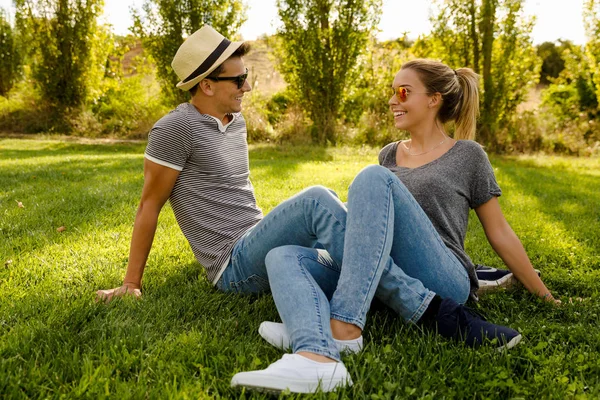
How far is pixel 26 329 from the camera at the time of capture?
7.23 ft

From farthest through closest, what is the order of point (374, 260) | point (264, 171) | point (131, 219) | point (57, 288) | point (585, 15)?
1. point (585, 15)
2. point (264, 171)
3. point (131, 219)
4. point (57, 288)
5. point (374, 260)

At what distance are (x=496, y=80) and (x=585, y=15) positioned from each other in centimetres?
270

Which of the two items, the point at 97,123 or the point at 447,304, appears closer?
the point at 447,304

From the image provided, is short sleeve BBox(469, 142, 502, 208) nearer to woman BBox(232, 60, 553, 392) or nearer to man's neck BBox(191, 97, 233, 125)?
woman BBox(232, 60, 553, 392)

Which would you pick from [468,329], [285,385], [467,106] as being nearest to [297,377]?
[285,385]

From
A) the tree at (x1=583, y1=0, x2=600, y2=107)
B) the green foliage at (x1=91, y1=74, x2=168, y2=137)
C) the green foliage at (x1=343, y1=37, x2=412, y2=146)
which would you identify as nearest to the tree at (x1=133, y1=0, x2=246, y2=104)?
the green foliage at (x1=91, y1=74, x2=168, y2=137)

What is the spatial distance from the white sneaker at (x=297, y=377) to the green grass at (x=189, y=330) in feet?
0.16

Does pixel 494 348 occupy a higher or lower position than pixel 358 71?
lower

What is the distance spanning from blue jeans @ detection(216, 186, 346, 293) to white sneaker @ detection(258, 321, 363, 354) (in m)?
0.35

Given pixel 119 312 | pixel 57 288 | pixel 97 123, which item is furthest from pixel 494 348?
pixel 97 123

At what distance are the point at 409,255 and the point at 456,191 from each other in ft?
1.67

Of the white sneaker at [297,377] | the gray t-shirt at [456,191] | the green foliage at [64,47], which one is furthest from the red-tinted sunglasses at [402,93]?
the green foliage at [64,47]

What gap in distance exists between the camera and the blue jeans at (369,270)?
2.08m

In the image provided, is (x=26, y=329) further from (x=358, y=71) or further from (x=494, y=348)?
(x=358, y=71)
